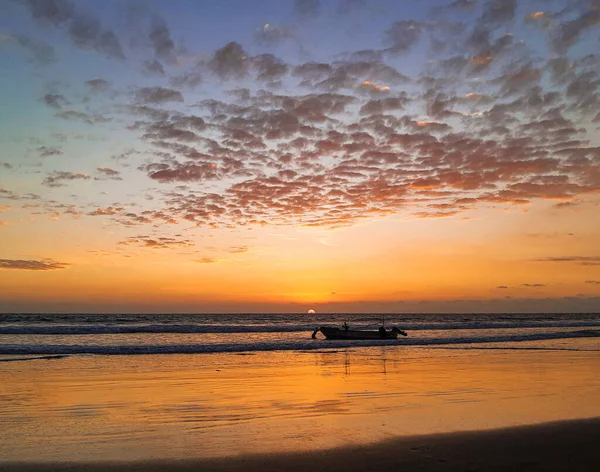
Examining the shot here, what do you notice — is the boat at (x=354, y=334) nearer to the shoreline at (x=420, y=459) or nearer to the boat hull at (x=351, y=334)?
the boat hull at (x=351, y=334)

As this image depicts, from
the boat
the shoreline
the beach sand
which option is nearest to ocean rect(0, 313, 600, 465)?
the beach sand

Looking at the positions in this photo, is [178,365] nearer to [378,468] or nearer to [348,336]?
[378,468]

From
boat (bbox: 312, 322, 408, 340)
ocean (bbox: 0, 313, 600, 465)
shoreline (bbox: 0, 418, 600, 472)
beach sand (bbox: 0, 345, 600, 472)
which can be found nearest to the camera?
shoreline (bbox: 0, 418, 600, 472)

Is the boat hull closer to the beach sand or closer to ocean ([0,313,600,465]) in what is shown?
ocean ([0,313,600,465])

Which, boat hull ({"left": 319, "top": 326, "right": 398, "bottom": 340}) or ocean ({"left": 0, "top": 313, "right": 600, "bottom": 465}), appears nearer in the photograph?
ocean ({"left": 0, "top": 313, "right": 600, "bottom": 465})

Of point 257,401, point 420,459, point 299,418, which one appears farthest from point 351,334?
point 420,459

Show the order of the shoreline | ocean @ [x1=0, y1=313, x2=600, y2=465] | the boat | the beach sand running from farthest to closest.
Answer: the boat
ocean @ [x1=0, y1=313, x2=600, y2=465]
the beach sand
the shoreline

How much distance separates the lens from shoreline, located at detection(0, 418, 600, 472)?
7.89 metres

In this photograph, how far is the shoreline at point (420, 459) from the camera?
7887 mm

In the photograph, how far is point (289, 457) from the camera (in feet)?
27.3

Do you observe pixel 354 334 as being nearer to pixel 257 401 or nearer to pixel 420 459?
pixel 257 401

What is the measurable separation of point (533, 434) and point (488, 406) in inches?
117

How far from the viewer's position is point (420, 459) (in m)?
8.28

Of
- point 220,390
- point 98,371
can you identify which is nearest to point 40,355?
point 98,371
